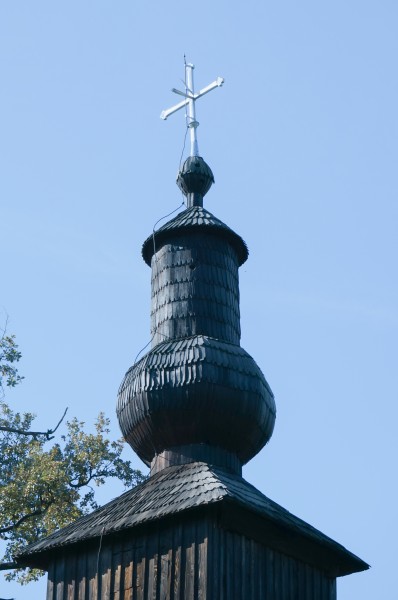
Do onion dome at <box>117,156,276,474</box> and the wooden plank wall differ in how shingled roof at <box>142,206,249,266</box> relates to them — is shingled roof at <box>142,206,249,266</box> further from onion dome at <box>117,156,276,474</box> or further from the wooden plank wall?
the wooden plank wall

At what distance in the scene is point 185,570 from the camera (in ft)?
54.0

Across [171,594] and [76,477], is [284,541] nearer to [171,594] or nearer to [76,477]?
[171,594]

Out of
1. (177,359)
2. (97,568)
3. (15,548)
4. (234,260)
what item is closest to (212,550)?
(97,568)

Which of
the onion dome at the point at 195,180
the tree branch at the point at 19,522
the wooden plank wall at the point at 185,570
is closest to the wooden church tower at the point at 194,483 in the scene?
the wooden plank wall at the point at 185,570

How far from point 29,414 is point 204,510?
9.64m

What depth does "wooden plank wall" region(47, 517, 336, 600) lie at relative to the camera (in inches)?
646

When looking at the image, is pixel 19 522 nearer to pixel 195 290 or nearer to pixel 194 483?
pixel 195 290

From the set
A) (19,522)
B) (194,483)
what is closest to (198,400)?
(194,483)

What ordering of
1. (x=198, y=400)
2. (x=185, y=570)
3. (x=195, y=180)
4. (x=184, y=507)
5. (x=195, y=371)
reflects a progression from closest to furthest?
Result: 1. (x=185, y=570)
2. (x=184, y=507)
3. (x=198, y=400)
4. (x=195, y=371)
5. (x=195, y=180)

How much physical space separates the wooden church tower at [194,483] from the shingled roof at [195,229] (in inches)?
0.8

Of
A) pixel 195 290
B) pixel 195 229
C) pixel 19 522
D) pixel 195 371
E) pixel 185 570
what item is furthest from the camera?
pixel 19 522

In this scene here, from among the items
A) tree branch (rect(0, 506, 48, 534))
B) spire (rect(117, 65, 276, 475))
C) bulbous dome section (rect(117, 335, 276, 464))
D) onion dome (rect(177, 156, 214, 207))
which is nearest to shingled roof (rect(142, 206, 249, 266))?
spire (rect(117, 65, 276, 475))

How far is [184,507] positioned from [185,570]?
2.43 ft

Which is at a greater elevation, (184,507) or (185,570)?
(184,507)
